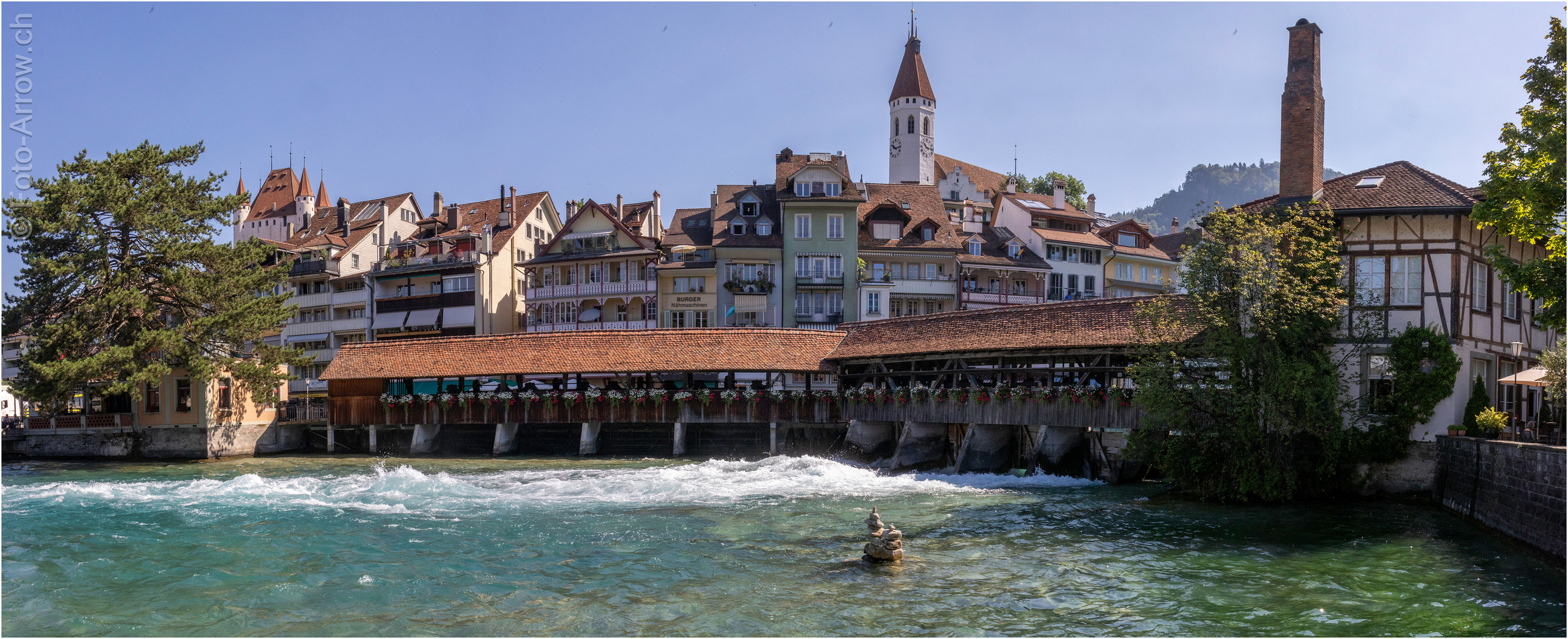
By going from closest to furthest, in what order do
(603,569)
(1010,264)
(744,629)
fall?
1. (744,629)
2. (603,569)
3. (1010,264)

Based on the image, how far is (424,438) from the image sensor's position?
34.8m

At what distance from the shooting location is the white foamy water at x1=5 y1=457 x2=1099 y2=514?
21.3m

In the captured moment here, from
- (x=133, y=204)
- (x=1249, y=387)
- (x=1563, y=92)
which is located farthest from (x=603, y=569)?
(x=133, y=204)

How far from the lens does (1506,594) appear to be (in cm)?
1248

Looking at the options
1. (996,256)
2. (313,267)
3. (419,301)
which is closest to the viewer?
(419,301)

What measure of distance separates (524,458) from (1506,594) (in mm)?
25424

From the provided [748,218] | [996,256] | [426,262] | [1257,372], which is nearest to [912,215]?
[996,256]

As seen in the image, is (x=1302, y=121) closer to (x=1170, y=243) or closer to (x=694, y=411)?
(x=694, y=411)

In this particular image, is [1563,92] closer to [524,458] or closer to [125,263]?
[524,458]

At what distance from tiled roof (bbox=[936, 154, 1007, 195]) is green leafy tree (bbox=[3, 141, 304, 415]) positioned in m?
46.2

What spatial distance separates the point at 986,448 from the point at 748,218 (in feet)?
77.2

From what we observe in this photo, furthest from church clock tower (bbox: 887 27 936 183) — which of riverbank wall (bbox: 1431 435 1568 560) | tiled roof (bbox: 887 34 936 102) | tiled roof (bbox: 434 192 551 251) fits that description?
riverbank wall (bbox: 1431 435 1568 560)

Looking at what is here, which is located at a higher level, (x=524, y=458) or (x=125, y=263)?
(x=125, y=263)

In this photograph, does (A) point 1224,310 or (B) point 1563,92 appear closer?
(B) point 1563,92
